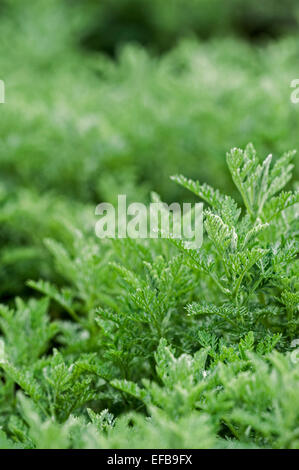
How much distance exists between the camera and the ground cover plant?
1069mm

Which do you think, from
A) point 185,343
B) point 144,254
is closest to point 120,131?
point 144,254

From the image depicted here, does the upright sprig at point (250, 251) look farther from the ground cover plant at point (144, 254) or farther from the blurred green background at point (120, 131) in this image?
the blurred green background at point (120, 131)

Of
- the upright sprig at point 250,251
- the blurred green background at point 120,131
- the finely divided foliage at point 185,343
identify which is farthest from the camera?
the blurred green background at point 120,131

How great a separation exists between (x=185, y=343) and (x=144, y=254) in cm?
28

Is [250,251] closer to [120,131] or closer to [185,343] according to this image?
[185,343]

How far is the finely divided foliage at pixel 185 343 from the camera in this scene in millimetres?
1001

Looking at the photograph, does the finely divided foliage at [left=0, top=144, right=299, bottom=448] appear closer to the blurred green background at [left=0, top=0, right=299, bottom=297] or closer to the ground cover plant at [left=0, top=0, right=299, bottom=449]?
the ground cover plant at [left=0, top=0, right=299, bottom=449]

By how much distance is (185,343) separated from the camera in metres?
1.35

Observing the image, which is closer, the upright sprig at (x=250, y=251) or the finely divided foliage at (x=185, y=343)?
the finely divided foliage at (x=185, y=343)

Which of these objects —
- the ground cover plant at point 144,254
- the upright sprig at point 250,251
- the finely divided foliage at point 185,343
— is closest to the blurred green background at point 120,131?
the ground cover plant at point 144,254

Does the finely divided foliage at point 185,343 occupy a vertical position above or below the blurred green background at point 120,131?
below

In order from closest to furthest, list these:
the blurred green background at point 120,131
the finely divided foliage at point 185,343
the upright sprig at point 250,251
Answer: the finely divided foliage at point 185,343 < the upright sprig at point 250,251 < the blurred green background at point 120,131

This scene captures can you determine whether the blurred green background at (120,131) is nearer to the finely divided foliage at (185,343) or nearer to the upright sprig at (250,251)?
the finely divided foliage at (185,343)

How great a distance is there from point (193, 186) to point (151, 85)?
82.4 inches
